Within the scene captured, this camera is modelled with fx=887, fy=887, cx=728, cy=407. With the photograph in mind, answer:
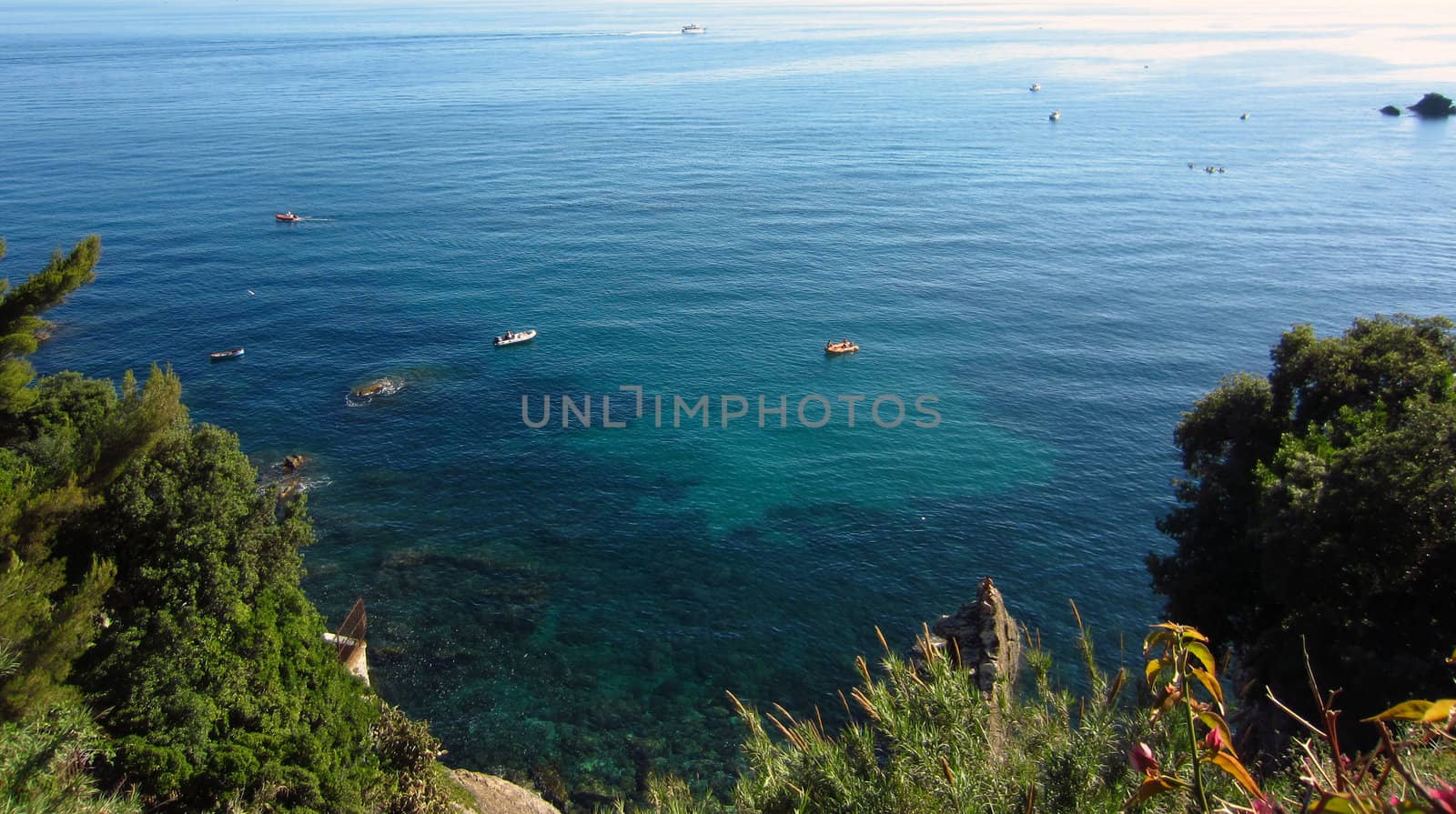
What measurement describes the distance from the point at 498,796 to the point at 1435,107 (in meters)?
201

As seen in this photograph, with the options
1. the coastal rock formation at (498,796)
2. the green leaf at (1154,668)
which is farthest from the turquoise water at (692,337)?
the green leaf at (1154,668)

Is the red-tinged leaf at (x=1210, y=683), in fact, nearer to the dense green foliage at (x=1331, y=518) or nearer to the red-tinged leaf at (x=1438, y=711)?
the red-tinged leaf at (x=1438, y=711)

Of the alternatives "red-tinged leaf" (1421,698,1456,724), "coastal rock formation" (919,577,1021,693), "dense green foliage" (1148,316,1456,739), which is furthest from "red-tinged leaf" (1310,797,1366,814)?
"coastal rock formation" (919,577,1021,693)

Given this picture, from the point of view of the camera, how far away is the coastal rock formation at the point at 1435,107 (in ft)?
533

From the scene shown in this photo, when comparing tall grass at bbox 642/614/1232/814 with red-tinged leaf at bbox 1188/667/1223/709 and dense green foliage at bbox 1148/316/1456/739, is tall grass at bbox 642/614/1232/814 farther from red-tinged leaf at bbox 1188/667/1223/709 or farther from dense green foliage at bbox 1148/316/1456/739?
dense green foliage at bbox 1148/316/1456/739

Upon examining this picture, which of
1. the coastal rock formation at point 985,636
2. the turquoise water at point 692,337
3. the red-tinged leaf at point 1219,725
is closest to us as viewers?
the red-tinged leaf at point 1219,725

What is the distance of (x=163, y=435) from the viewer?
3177 centimetres

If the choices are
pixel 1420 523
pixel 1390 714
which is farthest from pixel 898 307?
pixel 1390 714

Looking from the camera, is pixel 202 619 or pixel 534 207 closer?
pixel 202 619

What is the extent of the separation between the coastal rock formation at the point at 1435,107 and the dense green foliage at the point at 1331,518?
164 meters

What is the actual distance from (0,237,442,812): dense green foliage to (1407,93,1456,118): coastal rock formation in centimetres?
20119

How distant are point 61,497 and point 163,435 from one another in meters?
4.84

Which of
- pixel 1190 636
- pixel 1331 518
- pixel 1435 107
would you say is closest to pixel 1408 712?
pixel 1190 636

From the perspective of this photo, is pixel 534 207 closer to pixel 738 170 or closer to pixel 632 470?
pixel 738 170
